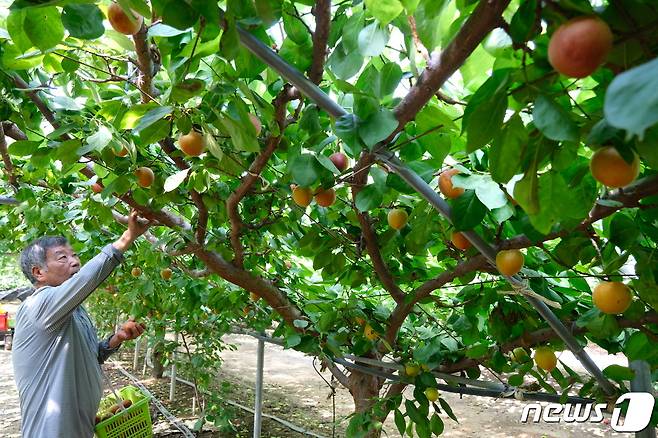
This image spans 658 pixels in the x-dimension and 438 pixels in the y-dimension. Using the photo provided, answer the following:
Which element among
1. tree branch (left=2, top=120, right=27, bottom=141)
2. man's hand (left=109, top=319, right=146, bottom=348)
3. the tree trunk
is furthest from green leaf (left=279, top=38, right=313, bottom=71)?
the tree trunk

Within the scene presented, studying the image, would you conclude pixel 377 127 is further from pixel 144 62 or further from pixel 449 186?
pixel 144 62

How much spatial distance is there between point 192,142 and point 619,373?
153 cm

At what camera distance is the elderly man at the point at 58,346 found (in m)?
2.11

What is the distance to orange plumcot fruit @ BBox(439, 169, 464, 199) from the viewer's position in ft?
4.10

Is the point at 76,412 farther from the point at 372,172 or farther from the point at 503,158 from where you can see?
the point at 503,158

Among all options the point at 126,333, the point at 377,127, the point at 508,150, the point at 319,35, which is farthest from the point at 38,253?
the point at 508,150

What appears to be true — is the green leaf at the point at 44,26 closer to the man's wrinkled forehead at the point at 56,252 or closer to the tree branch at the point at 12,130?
the tree branch at the point at 12,130

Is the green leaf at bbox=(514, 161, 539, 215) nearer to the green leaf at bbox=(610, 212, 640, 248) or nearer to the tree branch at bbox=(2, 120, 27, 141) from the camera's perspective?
the green leaf at bbox=(610, 212, 640, 248)

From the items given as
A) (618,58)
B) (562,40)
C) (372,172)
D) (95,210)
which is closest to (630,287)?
(372,172)

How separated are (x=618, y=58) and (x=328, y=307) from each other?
2.01m

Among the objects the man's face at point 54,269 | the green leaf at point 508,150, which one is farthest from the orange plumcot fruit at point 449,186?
the man's face at point 54,269

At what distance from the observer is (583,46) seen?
543 mm

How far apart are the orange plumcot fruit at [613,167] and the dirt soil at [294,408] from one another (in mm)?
4273

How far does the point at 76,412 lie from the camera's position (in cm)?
224
